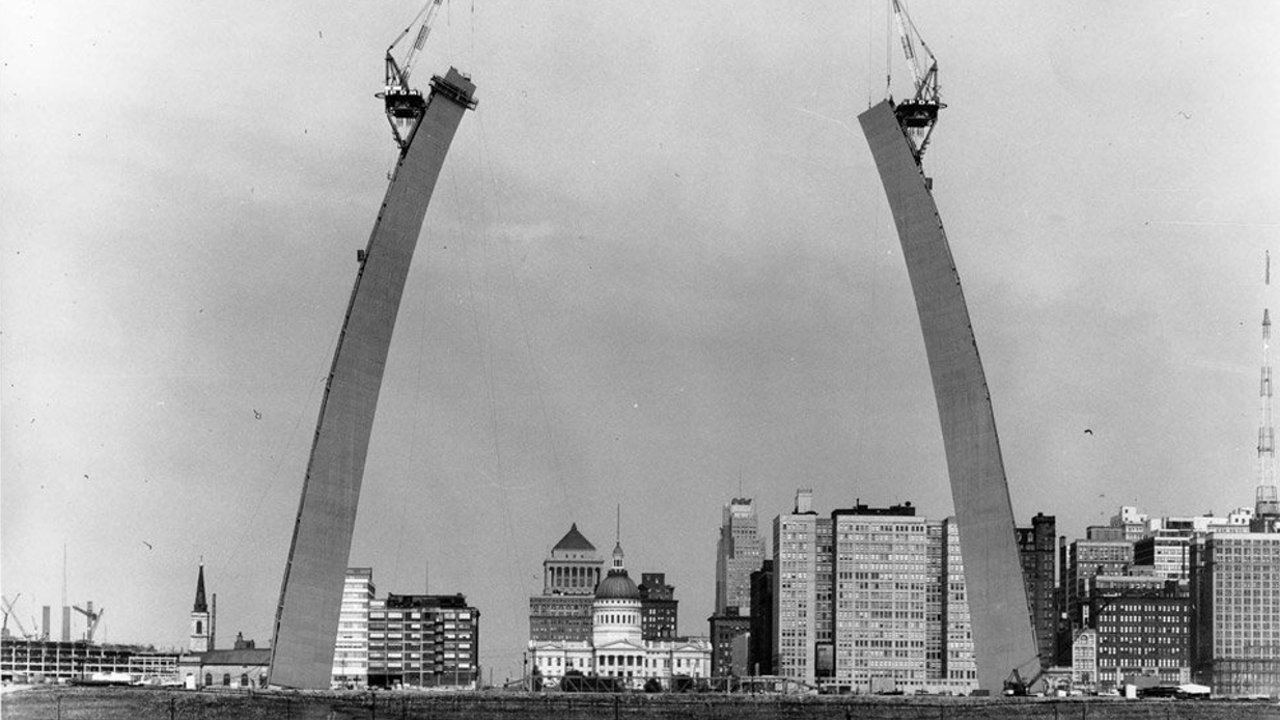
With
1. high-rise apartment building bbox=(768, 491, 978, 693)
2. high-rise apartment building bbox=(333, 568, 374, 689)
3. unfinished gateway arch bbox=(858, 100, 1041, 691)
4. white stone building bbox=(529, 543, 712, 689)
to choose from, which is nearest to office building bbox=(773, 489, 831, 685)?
high-rise apartment building bbox=(768, 491, 978, 693)

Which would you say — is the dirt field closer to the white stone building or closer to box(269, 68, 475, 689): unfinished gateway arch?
box(269, 68, 475, 689): unfinished gateway arch

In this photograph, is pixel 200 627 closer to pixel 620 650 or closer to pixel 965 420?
pixel 620 650

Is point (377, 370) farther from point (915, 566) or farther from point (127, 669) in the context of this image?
point (915, 566)

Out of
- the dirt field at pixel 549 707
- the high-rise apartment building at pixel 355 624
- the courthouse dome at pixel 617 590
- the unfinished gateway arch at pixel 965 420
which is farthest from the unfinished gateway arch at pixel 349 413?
the courthouse dome at pixel 617 590

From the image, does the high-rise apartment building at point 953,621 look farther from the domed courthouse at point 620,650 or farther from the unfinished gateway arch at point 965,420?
the unfinished gateway arch at point 965,420

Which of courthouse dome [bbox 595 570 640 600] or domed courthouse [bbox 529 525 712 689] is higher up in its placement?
courthouse dome [bbox 595 570 640 600]

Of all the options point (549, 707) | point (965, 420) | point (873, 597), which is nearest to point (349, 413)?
point (549, 707)

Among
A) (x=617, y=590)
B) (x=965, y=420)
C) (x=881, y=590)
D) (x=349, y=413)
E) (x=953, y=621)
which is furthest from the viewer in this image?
(x=617, y=590)
